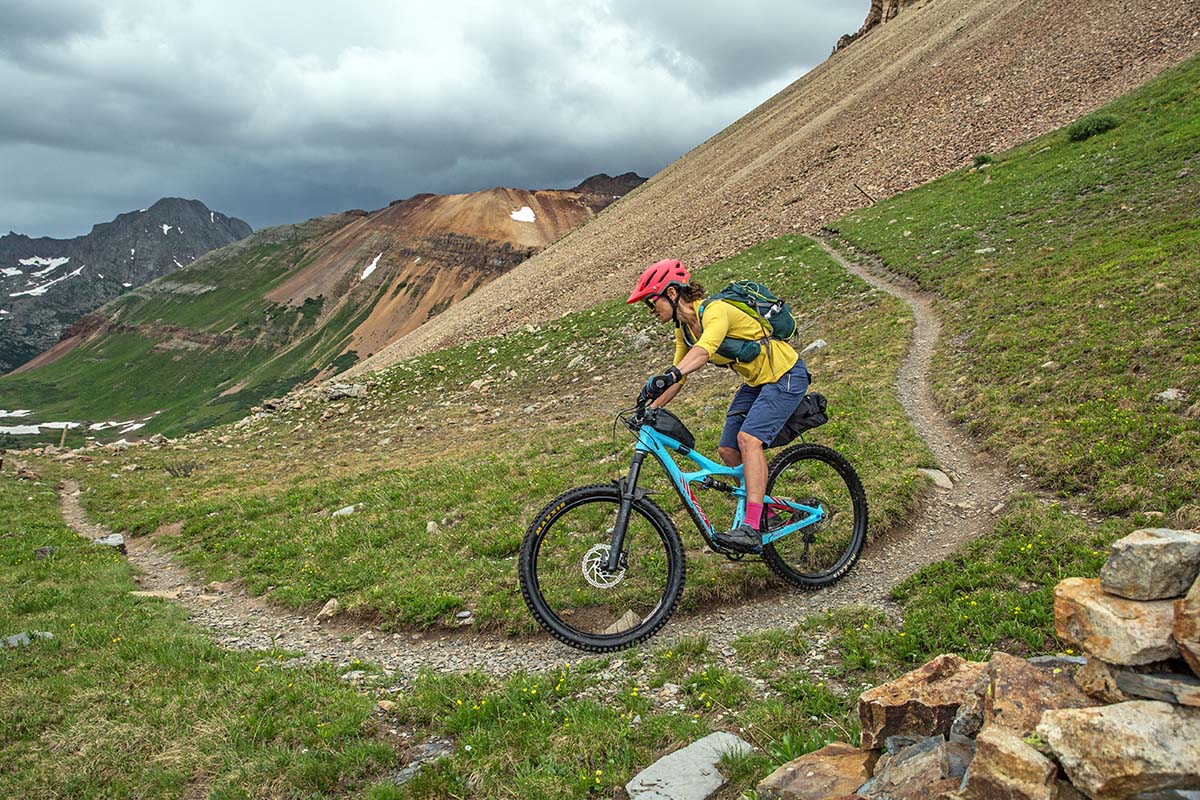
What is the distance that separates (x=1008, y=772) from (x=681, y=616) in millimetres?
5071

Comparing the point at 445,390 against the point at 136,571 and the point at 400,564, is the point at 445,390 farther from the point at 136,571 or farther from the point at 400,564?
the point at 400,564

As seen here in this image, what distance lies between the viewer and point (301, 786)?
18.6ft

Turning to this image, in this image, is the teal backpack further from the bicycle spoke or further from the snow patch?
the snow patch

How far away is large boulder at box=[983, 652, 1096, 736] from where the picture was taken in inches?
143

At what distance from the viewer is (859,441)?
39.5 feet

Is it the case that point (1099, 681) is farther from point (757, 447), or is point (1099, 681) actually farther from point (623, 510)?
point (623, 510)

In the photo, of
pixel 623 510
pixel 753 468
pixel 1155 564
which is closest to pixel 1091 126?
pixel 753 468

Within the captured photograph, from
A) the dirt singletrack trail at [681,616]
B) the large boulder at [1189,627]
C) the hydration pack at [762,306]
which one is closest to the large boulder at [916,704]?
the large boulder at [1189,627]

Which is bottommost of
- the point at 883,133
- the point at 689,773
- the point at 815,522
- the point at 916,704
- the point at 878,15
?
the point at 689,773

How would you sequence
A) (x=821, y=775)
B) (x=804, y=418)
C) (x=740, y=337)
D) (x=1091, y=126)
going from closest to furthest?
(x=821, y=775) < (x=740, y=337) < (x=804, y=418) < (x=1091, y=126)

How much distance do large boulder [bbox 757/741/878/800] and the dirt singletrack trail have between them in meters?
2.45

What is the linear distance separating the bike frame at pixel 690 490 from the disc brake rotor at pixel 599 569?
0.08 meters

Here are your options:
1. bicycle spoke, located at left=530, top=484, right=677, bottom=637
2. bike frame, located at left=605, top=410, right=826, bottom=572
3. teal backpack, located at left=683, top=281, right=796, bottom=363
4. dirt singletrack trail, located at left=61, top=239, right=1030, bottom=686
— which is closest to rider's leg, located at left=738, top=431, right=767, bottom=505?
bike frame, located at left=605, top=410, right=826, bottom=572

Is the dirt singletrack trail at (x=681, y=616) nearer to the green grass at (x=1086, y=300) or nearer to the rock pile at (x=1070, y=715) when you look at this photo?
the green grass at (x=1086, y=300)
